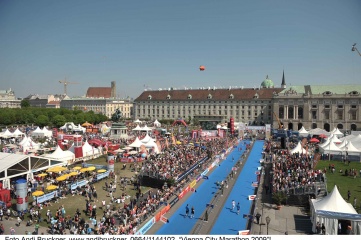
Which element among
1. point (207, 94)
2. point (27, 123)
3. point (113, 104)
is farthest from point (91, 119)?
point (113, 104)

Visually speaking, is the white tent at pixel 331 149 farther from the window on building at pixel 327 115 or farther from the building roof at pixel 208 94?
the building roof at pixel 208 94

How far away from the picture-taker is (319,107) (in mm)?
74688

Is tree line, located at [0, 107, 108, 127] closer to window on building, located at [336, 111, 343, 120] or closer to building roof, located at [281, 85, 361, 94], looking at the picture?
building roof, located at [281, 85, 361, 94]

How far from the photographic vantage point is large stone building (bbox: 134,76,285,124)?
90.1 m

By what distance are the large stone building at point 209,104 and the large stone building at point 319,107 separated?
8.13 m

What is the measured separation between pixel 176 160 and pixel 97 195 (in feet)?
35.9

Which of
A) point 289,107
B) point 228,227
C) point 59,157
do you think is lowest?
point 228,227

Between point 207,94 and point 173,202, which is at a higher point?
point 207,94

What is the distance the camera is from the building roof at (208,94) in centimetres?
9150

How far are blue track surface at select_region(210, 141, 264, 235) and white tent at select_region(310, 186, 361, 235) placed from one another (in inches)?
172

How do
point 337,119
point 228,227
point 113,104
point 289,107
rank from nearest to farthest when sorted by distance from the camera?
1. point 228,227
2. point 337,119
3. point 289,107
4. point 113,104

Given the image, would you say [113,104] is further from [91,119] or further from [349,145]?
[349,145]

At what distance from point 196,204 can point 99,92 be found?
533ft

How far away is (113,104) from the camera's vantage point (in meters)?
136
